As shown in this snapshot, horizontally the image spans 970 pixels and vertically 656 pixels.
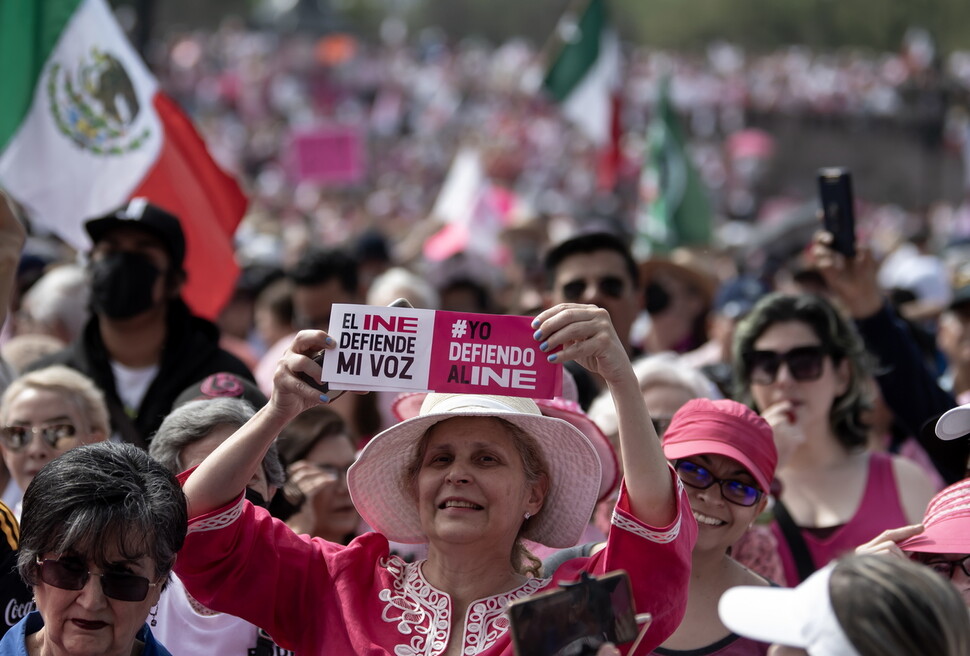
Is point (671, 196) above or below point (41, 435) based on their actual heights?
above

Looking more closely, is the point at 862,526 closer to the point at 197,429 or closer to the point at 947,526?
the point at 947,526

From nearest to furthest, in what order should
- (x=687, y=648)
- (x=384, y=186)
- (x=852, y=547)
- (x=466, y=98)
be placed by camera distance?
(x=687, y=648), (x=852, y=547), (x=384, y=186), (x=466, y=98)

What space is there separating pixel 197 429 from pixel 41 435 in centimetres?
76

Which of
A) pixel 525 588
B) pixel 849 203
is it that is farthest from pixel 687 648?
pixel 849 203

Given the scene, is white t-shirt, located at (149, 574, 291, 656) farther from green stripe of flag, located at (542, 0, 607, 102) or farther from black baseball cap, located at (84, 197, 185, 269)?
green stripe of flag, located at (542, 0, 607, 102)

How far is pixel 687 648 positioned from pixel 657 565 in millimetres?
642

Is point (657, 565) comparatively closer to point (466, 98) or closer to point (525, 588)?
point (525, 588)

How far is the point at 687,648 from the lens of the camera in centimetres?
354

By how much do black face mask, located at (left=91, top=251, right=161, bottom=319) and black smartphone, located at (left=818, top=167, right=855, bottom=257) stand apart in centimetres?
265

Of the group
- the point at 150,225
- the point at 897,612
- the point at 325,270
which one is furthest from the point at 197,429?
the point at 325,270

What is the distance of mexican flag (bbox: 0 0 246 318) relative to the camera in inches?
253

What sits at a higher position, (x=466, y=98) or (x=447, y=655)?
(x=466, y=98)

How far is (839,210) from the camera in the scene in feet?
16.6

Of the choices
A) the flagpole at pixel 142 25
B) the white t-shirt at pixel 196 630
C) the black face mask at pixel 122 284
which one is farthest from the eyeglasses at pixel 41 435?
the flagpole at pixel 142 25
